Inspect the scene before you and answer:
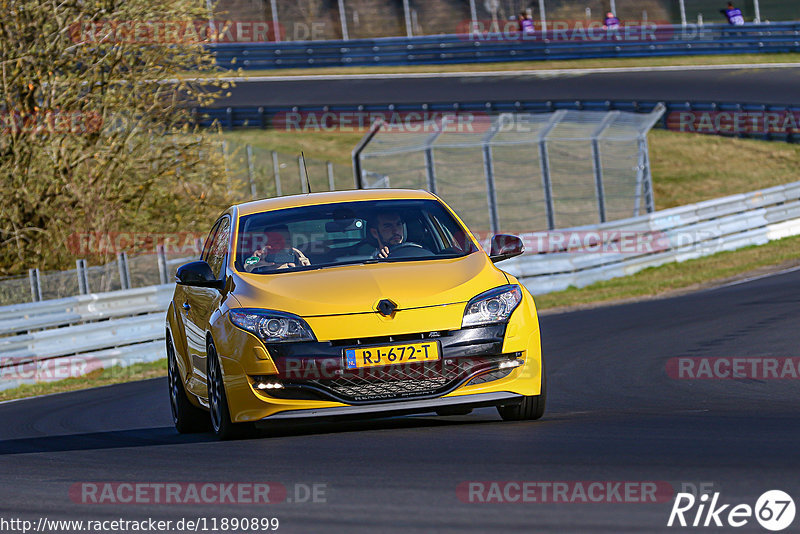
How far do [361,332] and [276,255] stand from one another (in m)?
1.30

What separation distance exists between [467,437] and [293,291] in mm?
1318

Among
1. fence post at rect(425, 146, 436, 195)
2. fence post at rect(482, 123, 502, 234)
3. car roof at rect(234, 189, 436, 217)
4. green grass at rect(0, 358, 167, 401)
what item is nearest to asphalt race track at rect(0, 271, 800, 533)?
car roof at rect(234, 189, 436, 217)

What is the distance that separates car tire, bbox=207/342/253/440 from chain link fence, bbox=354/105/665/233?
1326cm

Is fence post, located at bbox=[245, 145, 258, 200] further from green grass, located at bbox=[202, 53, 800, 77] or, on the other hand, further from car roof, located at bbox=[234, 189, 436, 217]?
car roof, located at bbox=[234, 189, 436, 217]

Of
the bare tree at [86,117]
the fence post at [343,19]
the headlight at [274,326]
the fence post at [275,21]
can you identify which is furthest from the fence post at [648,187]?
the fence post at [275,21]

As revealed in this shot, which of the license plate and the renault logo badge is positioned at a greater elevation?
the renault logo badge

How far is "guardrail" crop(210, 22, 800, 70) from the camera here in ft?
128

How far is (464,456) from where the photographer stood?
252 inches

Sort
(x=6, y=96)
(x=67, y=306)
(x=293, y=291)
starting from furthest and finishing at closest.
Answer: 1. (x=6, y=96)
2. (x=67, y=306)
3. (x=293, y=291)

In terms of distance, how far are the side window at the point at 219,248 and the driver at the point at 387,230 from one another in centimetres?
98

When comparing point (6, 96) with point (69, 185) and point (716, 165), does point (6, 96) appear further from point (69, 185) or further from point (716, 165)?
point (716, 165)

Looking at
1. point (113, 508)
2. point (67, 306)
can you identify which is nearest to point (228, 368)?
point (113, 508)

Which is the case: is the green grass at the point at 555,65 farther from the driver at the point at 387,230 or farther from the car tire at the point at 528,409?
the car tire at the point at 528,409

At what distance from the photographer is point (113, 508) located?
579cm
